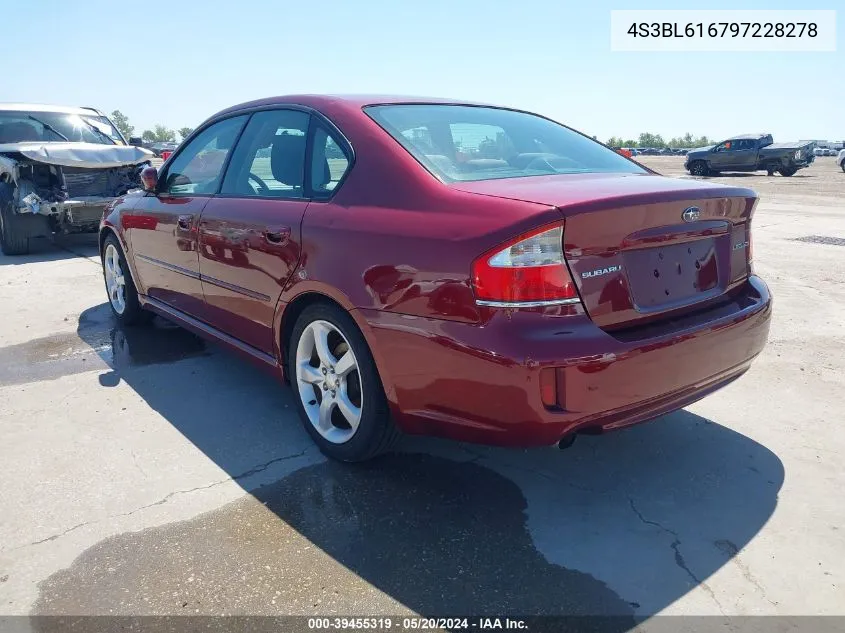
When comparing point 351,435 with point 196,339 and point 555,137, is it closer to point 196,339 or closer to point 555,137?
point 555,137

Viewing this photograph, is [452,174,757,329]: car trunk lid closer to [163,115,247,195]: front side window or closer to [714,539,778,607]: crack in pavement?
[714,539,778,607]: crack in pavement

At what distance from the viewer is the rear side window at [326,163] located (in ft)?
9.61

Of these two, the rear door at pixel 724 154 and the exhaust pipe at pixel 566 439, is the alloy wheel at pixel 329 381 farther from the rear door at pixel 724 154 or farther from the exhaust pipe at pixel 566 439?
the rear door at pixel 724 154

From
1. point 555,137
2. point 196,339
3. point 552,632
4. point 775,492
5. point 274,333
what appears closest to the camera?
point 552,632

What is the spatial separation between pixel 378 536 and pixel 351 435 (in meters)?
0.55

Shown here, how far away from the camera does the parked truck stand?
25.7 metres

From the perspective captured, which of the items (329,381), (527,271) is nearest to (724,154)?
(329,381)

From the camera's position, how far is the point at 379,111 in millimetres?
3100

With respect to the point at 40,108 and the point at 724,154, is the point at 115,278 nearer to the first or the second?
the point at 40,108

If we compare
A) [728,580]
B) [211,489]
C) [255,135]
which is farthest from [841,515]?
[255,135]

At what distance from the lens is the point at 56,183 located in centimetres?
845

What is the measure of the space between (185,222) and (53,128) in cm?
705

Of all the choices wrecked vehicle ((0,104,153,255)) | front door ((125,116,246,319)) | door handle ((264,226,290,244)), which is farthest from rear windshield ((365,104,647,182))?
wrecked vehicle ((0,104,153,255))

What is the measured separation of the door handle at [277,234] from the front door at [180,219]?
2.67 ft
